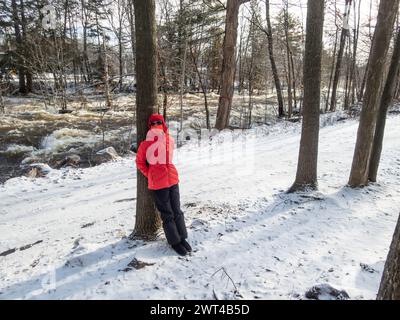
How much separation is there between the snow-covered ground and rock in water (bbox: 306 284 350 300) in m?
0.11

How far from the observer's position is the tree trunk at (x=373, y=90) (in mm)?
5918

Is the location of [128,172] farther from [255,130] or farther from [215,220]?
[255,130]

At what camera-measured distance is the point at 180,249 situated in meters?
4.19

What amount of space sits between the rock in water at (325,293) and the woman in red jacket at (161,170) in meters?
1.62

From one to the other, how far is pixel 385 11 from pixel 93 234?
6.62 metres

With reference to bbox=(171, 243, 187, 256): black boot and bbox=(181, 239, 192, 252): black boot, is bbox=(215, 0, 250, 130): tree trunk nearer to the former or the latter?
bbox=(181, 239, 192, 252): black boot

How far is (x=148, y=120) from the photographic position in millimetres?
4281

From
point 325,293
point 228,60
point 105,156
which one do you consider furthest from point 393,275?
point 228,60

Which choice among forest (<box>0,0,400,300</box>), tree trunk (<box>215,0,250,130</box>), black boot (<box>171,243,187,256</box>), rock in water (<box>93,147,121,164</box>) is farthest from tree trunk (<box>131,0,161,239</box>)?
tree trunk (<box>215,0,250,130</box>)

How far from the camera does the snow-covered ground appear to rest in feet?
11.7

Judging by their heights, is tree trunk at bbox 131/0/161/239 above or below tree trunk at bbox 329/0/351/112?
below

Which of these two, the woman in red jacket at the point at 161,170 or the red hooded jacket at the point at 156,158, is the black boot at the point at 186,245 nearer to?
the woman in red jacket at the point at 161,170
